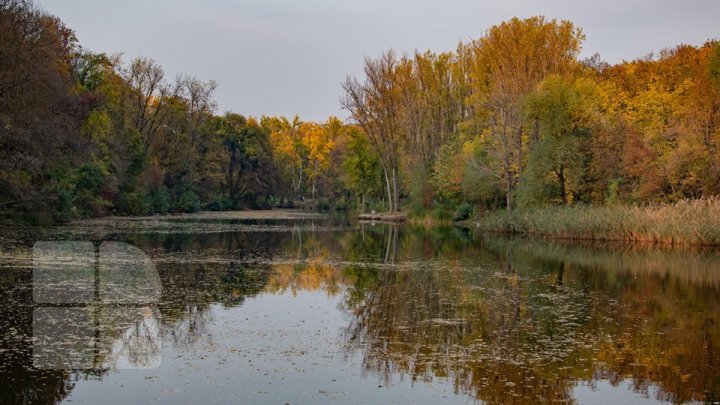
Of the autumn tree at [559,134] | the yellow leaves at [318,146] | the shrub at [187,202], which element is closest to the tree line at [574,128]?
the autumn tree at [559,134]

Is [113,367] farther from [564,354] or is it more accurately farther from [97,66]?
[97,66]

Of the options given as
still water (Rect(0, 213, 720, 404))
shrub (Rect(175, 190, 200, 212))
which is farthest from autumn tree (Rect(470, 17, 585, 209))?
shrub (Rect(175, 190, 200, 212))

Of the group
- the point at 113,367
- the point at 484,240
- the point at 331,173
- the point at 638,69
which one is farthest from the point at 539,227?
the point at 331,173

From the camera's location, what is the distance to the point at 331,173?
305 feet

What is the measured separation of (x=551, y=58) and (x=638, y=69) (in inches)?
361

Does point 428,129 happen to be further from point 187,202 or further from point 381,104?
point 187,202

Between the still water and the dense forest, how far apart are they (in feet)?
34.4

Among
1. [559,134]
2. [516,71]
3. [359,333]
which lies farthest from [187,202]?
[359,333]

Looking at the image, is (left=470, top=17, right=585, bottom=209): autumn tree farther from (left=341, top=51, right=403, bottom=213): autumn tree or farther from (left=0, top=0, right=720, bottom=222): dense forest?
(left=341, top=51, right=403, bottom=213): autumn tree

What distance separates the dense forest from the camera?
103 feet

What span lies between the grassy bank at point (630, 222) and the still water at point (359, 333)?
7.95 m

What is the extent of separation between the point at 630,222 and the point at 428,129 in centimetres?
2987

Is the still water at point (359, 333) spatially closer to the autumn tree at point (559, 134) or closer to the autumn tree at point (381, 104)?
the autumn tree at point (559, 134)

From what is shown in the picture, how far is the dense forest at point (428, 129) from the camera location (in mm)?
31359
